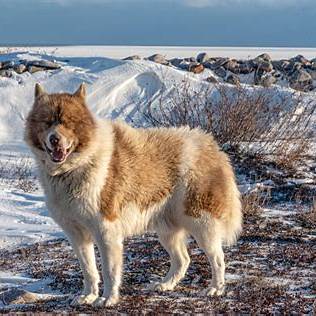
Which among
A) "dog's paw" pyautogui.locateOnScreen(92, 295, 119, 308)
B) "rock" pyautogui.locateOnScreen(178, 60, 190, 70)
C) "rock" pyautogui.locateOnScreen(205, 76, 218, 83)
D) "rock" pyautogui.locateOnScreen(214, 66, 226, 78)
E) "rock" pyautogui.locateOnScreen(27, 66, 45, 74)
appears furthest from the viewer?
"rock" pyautogui.locateOnScreen(178, 60, 190, 70)

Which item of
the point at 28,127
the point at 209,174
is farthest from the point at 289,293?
the point at 28,127

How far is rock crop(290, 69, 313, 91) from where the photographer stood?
1964 centimetres

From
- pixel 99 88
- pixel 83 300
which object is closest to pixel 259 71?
pixel 99 88

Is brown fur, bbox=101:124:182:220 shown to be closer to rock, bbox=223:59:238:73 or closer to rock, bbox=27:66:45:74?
rock, bbox=27:66:45:74

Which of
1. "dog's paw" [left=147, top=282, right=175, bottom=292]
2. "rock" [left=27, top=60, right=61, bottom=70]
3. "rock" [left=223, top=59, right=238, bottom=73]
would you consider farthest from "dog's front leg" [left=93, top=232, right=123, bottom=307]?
"rock" [left=223, top=59, right=238, bottom=73]

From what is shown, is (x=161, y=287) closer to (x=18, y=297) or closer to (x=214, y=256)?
(x=214, y=256)

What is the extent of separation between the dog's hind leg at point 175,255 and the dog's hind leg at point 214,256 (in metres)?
0.29

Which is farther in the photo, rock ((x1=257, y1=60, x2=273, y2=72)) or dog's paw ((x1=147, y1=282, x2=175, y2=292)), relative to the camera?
rock ((x1=257, y1=60, x2=273, y2=72))

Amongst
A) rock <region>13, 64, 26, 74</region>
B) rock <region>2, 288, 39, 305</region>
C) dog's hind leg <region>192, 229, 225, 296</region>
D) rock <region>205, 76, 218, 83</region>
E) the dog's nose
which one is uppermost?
the dog's nose

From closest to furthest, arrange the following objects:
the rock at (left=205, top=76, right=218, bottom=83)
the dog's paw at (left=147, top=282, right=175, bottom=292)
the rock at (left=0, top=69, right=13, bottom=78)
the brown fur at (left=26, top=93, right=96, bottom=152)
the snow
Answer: the brown fur at (left=26, top=93, right=96, bottom=152)
the dog's paw at (left=147, top=282, right=175, bottom=292)
the snow
the rock at (left=205, top=76, right=218, bottom=83)
the rock at (left=0, top=69, right=13, bottom=78)

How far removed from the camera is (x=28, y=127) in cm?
616

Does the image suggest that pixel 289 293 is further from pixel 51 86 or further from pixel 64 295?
pixel 51 86

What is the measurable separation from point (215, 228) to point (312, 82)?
15165 millimetres

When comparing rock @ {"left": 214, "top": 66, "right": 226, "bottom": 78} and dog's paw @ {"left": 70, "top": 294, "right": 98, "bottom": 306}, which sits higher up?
rock @ {"left": 214, "top": 66, "right": 226, "bottom": 78}
